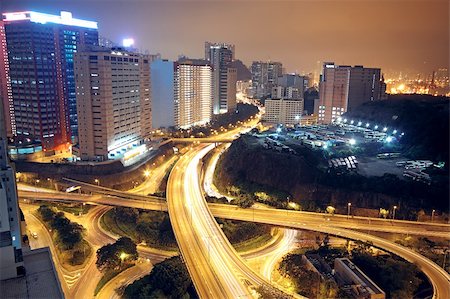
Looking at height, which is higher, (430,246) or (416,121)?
(416,121)

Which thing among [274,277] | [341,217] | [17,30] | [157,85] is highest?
[17,30]

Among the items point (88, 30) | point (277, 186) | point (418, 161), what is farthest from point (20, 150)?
point (418, 161)

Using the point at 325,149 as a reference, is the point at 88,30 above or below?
above

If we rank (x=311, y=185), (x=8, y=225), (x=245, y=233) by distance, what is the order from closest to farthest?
1. (x=8, y=225)
2. (x=245, y=233)
3. (x=311, y=185)

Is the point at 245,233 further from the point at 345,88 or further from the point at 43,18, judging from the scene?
the point at 345,88

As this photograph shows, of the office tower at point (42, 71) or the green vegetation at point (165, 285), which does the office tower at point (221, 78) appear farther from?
the green vegetation at point (165, 285)

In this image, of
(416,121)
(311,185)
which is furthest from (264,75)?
(311,185)

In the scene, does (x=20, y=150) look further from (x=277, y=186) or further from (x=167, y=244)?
(x=277, y=186)

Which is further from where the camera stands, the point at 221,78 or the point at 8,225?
the point at 221,78
